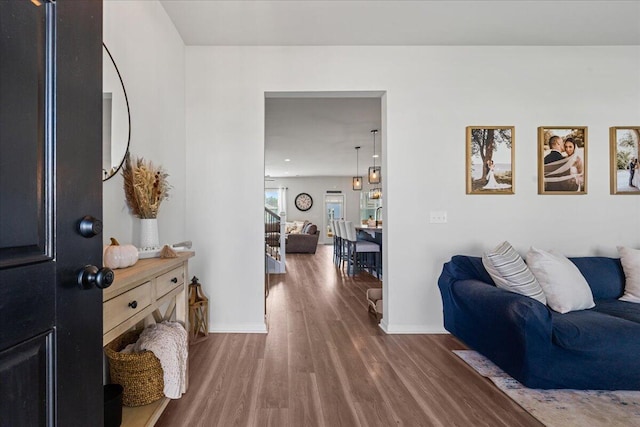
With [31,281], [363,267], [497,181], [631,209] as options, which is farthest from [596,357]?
[363,267]

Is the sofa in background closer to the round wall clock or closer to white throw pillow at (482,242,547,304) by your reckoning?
the round wall clock

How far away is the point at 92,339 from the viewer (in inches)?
33.2

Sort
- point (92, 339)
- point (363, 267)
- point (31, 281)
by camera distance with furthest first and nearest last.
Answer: point (363, 267) → point (92, 339) → point (31, 281)

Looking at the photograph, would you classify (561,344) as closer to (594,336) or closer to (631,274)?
(594,336)

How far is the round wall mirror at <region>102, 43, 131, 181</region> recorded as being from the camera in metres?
1.71

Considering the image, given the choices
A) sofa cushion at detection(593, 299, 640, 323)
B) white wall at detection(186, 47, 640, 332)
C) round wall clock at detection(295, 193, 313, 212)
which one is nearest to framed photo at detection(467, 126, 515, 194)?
white wall at detection(186, 47, 640, 332)

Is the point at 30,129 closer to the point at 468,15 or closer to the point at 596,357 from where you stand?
the point at 596,357

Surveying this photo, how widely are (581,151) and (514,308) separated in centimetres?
213

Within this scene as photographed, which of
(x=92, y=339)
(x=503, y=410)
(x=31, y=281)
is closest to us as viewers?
(x=31, y=281)

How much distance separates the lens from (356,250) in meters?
5.75

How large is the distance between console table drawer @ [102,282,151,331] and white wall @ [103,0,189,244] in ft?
1.68

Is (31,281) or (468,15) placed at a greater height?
(468,15)

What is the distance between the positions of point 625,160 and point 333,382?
3.50m

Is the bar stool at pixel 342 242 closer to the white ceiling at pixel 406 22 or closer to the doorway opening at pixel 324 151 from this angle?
the doorway opening at pixel 324 151
